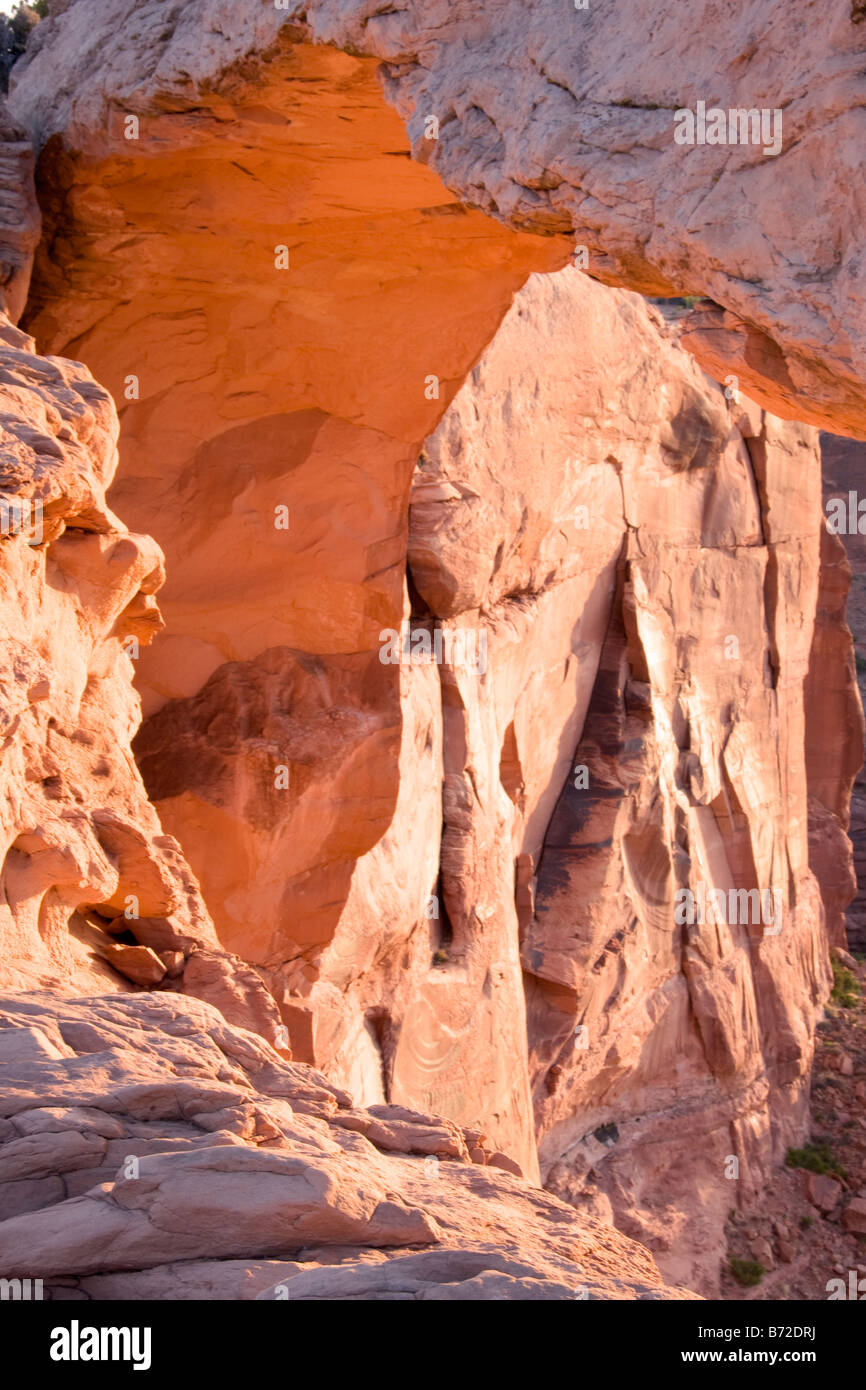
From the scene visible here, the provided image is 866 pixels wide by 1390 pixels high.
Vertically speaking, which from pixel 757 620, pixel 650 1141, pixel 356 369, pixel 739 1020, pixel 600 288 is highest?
pixel 600 288

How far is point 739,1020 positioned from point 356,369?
8495 mm

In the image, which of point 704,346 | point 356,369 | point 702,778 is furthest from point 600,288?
point 704,346

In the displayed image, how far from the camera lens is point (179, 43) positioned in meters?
4.71

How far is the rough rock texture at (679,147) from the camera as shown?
284 cm

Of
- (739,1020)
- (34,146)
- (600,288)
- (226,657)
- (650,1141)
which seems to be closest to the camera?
(34,146)

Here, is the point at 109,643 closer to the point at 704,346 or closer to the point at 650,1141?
the point at 704,346
